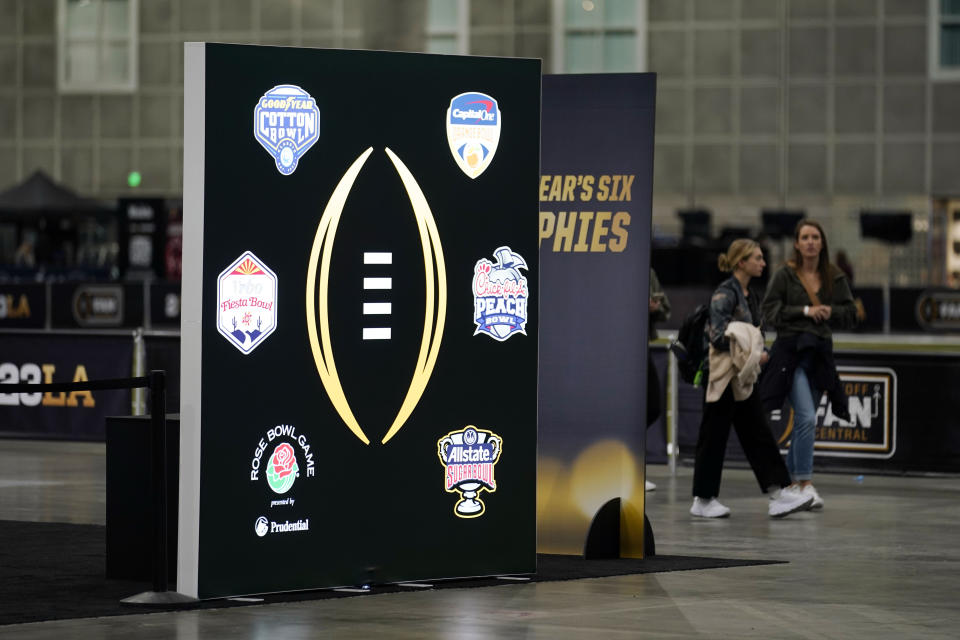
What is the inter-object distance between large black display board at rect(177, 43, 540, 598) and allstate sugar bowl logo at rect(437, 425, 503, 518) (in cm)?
1

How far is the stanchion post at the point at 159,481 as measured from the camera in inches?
372

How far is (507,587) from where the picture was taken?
10.0 meters

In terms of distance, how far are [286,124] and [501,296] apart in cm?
168

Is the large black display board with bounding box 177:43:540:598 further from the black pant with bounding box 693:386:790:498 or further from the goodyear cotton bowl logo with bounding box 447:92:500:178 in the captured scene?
the black pant with bounding box 693:386:790:498

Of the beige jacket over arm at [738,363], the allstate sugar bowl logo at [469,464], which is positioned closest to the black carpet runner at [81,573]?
the allstate sugar bowl logo at [469,464]

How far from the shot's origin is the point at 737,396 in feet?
44.6

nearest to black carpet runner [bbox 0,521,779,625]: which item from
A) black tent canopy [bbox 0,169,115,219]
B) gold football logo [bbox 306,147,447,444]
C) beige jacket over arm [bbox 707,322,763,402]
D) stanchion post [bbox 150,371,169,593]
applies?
stanchion post [bbox 150,371,169,593]

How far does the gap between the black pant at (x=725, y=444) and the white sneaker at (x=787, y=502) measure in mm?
80

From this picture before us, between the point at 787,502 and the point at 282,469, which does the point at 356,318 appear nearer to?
the point at 282,469

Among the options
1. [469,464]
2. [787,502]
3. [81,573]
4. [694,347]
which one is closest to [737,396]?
[694,347]

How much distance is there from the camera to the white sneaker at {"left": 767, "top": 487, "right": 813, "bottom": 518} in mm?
13695

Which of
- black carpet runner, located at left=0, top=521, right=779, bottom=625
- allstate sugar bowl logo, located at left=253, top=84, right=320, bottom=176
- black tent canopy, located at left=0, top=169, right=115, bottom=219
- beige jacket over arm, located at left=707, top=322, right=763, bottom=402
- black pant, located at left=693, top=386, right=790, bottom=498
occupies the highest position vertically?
black tent canopy, located at left=0, top=169, right=115, bottom=219

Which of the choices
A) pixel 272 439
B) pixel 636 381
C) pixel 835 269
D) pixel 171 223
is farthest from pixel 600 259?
pixel 171 223

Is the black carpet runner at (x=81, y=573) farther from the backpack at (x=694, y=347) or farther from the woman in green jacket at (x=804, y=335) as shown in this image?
the woman in green jacket at (x=804, y=335)
